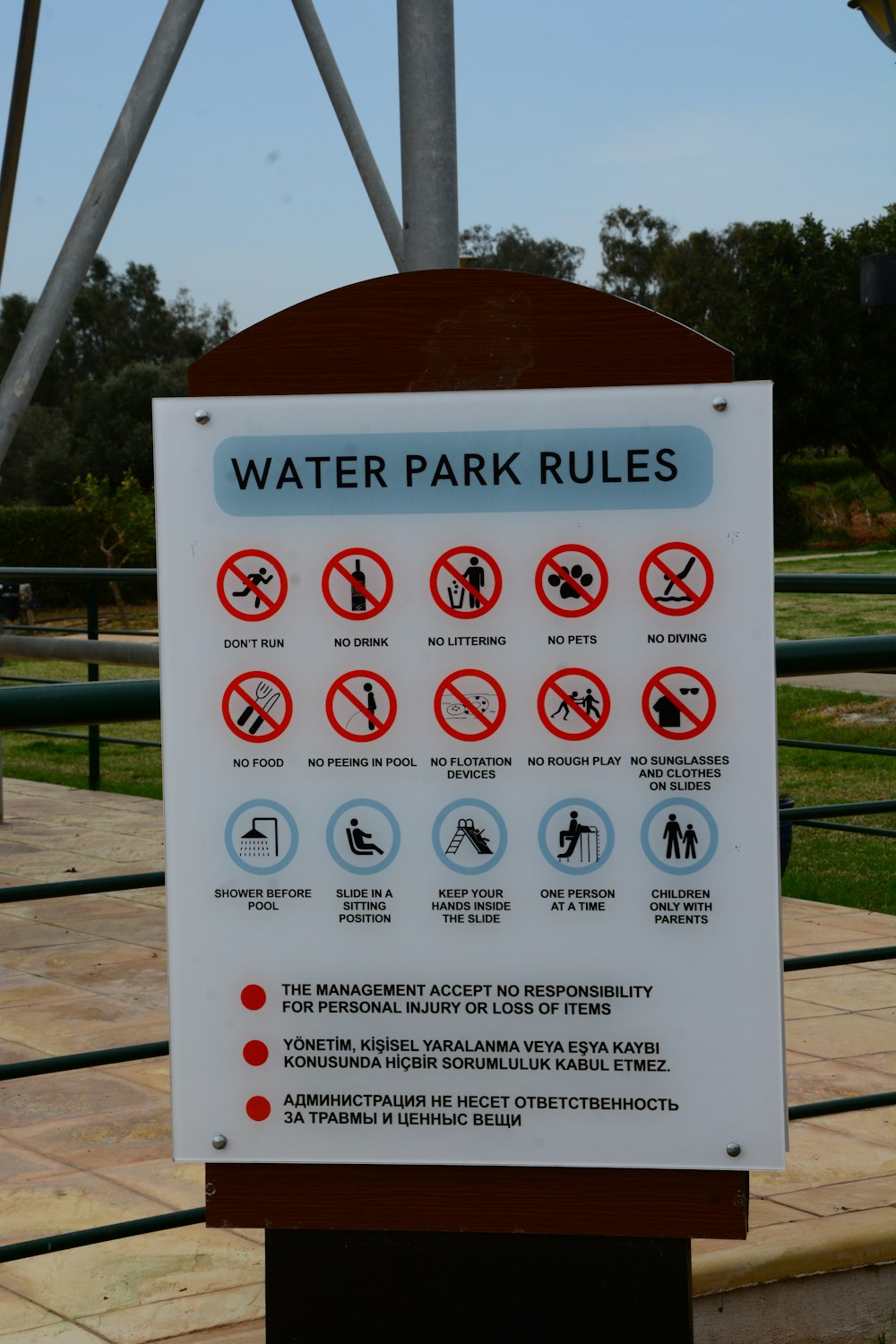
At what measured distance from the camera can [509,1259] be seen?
1.72 metres

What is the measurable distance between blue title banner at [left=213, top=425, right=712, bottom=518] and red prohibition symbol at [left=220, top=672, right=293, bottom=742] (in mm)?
176

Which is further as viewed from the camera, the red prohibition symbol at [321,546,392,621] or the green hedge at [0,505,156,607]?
the green hedge at [0,505,156,607]

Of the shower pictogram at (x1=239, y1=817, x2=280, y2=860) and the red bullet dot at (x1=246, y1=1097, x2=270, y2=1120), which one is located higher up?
the shower pictogram at (x1=239, y1=817, x2=280, y2=860)

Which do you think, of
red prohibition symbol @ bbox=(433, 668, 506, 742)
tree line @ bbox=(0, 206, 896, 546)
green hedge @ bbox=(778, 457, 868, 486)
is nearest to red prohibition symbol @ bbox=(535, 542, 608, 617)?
red prohibition symbol @ bbox=(433, 668, 506, 742)

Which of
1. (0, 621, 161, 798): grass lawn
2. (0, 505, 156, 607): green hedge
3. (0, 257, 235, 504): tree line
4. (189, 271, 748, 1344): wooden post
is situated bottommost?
(0, 621, 161, 798): grass lawn

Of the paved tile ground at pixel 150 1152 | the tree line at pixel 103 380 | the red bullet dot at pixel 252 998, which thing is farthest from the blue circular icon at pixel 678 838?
the tree line at pixel 103 380

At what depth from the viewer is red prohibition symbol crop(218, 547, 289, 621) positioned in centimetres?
162

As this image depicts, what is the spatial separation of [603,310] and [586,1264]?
1045mm

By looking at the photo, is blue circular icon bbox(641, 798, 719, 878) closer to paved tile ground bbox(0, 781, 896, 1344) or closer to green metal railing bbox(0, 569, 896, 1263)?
green metal railing bbox(0, 569, 896, 1263)

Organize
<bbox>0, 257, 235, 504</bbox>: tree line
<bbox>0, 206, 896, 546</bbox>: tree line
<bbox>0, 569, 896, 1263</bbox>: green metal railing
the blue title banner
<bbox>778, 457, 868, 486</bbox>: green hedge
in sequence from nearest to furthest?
the blue title banner
<bbox>0, 569, 896, 1263</bbox>: green metal railing
<bbox>0, 206, 896, 546</bbox>: tree line
<bbox>778, 457, 868, 486</bbox>: green hedge
<bbox>0, 257, 235, 504</bbox>: tree line

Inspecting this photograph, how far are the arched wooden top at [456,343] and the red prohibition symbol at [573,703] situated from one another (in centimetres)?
31

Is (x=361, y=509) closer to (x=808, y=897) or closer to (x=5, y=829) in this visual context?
(x=808, y=897)

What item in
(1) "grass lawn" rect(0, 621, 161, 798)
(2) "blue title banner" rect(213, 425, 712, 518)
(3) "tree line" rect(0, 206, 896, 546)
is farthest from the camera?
(3) "tree line" rect(0, 206, 896, 546)

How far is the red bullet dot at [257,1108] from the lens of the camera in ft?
5.36
